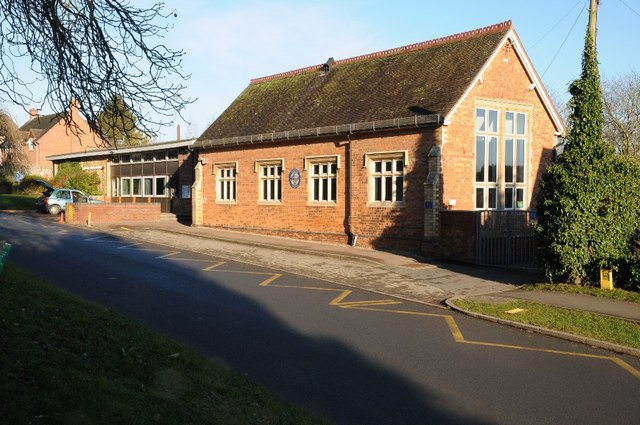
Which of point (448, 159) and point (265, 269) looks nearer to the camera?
point (265, 269)

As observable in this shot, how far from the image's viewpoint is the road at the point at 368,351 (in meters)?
6.30

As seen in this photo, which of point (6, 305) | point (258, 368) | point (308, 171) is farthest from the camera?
point (308, 171)

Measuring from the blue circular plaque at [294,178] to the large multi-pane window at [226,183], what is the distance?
4.35 m

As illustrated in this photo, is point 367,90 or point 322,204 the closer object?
point 322,204

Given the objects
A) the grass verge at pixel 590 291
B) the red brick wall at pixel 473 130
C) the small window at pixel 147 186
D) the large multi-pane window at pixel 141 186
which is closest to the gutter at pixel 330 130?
the red brick wall at pixel 473 130

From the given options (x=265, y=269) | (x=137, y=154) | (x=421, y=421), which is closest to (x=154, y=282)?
(x=265, y=269)

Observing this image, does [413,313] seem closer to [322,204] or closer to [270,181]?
[322,204]

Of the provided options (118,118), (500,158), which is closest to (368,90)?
(500,158)

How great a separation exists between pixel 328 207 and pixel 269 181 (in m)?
4.09

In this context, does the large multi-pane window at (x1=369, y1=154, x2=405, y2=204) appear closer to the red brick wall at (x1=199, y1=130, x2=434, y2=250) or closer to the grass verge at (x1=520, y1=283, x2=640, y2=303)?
the red brick wall at (x1=199, y1=130, x2=434, y2=250)

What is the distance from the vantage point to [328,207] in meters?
23.5

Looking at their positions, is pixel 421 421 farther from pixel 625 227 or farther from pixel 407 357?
pixel 625 227

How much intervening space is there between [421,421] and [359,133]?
16.9 m

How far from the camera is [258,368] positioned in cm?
745
